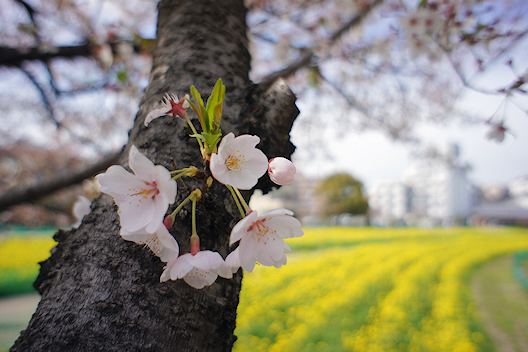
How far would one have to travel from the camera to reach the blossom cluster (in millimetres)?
506

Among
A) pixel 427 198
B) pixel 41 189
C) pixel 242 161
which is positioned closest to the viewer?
pixel 242 161

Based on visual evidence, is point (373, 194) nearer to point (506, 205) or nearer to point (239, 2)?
point (506, 205)

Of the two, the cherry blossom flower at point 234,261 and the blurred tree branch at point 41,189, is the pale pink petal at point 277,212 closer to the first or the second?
the cherry blossom flower at point 234,261

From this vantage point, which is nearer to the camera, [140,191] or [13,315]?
[140,191]

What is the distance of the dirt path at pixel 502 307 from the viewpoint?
12.0 ft

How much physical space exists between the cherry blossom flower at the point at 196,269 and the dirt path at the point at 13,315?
3309 millimetres

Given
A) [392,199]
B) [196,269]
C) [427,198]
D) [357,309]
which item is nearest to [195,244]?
[196,269]

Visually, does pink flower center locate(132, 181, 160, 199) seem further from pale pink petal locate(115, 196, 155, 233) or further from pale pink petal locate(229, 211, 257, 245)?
pale pink petal locate(229, 211, 257, 245)

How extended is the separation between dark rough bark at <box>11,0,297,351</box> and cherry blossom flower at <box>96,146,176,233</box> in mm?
110

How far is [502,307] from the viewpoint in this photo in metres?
4.95

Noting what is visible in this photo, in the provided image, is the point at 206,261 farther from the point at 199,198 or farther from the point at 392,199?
the point at 392,199

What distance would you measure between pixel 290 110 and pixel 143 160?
0.43 meters

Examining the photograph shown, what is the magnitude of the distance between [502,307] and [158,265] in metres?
5.82

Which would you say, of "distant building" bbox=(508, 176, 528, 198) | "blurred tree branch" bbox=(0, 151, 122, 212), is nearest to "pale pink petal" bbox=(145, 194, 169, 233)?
"blurred tree branch" bbox=(0, 151, 122, 212)
